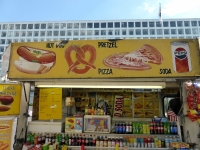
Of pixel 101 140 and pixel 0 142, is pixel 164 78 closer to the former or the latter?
pixel 101 140

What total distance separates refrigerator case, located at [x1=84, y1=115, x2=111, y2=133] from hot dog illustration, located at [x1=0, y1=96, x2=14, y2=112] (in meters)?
2.00

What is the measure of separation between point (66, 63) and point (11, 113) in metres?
1.83

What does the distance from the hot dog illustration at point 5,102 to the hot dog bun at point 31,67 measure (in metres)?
0.78

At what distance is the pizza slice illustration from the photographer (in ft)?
13.5

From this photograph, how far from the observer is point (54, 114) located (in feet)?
16.2

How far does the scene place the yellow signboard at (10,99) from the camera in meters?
4.27

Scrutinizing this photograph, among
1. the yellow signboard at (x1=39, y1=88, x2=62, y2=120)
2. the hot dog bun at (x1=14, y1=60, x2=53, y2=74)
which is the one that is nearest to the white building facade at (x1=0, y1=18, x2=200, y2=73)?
the yellow signboard at (x1=39, y1=88, x2=62, y2=120)

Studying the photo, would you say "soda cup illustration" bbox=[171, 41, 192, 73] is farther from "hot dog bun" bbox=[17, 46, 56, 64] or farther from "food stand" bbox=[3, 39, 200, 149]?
"hot dog bun" bbox=[17, 46, 56, 64]

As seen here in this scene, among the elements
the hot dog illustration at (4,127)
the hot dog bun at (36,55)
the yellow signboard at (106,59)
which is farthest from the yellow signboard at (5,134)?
the hot dog bun at (36,55)

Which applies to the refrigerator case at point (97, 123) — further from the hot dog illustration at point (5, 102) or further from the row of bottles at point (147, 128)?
the hot dog illustration at point (5, 102)

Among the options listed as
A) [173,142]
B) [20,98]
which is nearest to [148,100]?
[173,142]

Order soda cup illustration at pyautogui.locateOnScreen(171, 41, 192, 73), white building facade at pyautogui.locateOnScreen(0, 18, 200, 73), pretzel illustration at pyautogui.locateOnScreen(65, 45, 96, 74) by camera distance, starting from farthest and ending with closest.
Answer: white building facade at pyautogui.locateOnScreen(0, 18, 200, 73), pretzel illustration at pyautogui.locateOnScreen(65, 45, 96, 74), soda cup illustration at pyautogui.locateOnScreen(171, 41, 192, 73)

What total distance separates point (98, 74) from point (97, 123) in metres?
1.63

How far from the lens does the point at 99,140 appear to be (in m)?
4.55
